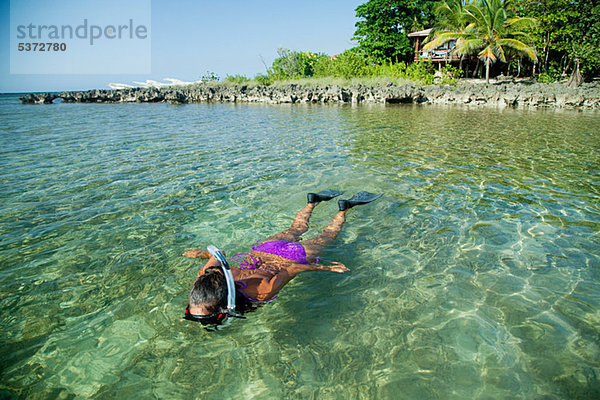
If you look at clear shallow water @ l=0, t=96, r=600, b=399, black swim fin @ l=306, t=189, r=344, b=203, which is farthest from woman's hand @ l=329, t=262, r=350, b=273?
black swim fin @ l=306, t=189, r=344, b=203

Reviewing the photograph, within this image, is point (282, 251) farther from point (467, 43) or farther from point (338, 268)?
point (467, 43)

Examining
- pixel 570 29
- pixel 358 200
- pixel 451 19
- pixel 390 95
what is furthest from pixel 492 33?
pixel 358 200

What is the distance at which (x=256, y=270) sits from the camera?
3736mm

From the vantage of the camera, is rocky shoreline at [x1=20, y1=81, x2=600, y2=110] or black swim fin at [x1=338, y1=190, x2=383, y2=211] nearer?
black swim fin at [x1=338, y1=190, x2=383, y2=211]

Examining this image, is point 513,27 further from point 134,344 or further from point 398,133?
point 134,344

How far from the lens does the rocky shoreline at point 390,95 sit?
859 inches

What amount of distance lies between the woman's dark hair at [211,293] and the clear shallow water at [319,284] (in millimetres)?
445

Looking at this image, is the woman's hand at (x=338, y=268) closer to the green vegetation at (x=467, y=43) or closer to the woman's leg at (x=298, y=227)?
the woman's leg at (x=298, y=227)

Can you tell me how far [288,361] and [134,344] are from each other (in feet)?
4.81

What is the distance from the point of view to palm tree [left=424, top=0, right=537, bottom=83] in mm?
26672

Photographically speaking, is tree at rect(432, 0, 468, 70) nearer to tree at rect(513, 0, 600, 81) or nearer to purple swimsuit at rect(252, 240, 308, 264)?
tree at rect(513, 0, 600, 81)

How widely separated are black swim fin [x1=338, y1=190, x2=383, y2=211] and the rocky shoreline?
21762 millimetres

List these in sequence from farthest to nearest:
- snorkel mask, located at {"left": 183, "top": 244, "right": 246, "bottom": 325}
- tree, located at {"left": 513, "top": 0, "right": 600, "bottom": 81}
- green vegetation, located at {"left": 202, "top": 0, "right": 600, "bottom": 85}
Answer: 1. green vegetation, located at {"left": 202, "top": 0, "right": 600, "bottom": 85}
2. tree, located at {"left": 513, "top": 0, "right": 600, "bottom": 81}
3. snorkel mask, located at {"left": 183, "top": 244, "right": 246, "bottom": 325}

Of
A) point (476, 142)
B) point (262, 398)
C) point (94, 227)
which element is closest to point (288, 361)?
point (262, 398)
